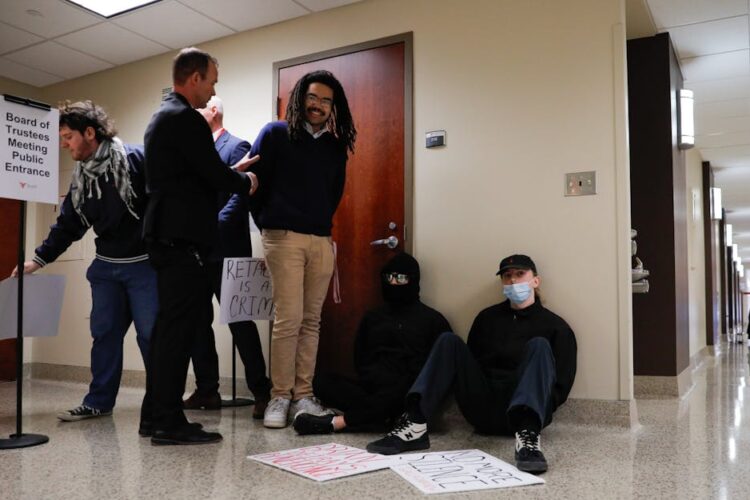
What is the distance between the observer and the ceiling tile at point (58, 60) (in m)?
4.55

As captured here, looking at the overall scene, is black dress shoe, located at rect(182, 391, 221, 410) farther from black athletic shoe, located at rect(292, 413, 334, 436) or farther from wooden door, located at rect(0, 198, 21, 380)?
wooden door, located at rect(0, 198, 21, 380)

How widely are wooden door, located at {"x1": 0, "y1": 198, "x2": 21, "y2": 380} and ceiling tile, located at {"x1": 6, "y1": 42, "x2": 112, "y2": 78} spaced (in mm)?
1134

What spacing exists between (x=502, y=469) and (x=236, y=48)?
10.9ft

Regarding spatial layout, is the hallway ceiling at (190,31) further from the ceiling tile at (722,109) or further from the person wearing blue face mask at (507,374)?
the person wearing blue face mask at (507,374)

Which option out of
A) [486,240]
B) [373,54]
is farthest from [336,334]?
[373,54]

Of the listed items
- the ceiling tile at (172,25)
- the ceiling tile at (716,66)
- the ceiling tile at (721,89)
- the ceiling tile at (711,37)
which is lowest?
the ceiling tile at (721,89)

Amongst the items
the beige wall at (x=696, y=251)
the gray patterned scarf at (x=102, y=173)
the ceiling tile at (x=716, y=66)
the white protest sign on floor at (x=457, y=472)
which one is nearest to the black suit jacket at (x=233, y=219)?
the gray patterned scarf at (x=102, y=173)

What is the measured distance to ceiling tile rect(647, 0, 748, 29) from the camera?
12.2 feet

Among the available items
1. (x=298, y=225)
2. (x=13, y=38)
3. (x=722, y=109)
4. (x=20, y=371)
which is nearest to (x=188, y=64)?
(x=298, y=225)

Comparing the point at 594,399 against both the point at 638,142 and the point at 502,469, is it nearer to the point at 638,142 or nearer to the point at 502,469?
the point at 502,469

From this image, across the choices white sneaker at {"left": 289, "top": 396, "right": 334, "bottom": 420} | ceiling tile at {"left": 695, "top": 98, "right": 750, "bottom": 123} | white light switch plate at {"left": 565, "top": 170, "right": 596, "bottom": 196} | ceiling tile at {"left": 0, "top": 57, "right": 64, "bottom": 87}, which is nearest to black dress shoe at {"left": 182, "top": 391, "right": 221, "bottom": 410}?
white sneaker at {"left": 289, "top": 396, "right": 334, "bottom": 420}

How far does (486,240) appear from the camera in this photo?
10.7 feet

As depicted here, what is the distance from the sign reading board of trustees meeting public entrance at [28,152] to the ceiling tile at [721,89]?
4834mm

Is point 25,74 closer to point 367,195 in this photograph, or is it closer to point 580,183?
point 367,195
